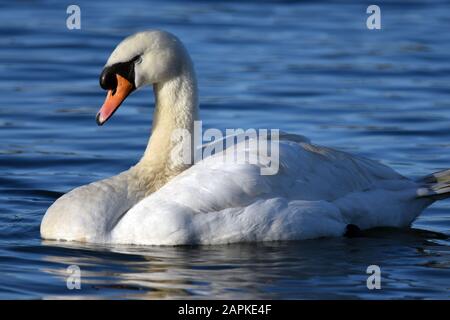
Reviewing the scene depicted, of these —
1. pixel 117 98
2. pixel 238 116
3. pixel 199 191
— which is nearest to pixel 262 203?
pixel 199 191

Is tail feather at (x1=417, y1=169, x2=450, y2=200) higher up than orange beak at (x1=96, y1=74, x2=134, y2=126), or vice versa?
orange beak at (x1=96, y1=74, x2=134, y2=126)

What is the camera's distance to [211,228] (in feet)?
32.6

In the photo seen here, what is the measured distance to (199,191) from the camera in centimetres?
992

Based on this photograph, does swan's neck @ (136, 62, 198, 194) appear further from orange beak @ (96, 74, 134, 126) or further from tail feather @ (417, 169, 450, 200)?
tail feather @ (417, 169, 450, 200)

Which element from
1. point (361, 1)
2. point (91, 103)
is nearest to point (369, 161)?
point (91, 103)

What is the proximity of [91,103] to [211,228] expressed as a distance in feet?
22.5

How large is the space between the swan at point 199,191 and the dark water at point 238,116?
0.15 meters

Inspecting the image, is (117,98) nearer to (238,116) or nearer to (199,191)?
(199,191)

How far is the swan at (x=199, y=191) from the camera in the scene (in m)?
9.94

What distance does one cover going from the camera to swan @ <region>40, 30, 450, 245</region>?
391 inches

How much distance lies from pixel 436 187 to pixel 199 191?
6.96 ft

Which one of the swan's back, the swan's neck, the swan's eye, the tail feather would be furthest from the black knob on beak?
the tail feather

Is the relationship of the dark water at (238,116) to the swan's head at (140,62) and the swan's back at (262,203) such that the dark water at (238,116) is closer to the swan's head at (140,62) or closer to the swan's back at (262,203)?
the swan's back at (262,203)
